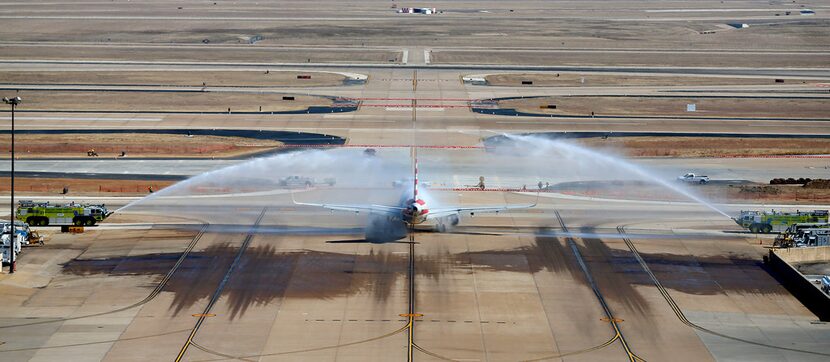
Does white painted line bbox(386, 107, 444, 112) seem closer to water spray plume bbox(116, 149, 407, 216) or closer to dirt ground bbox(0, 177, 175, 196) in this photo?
water spray plume bbox(116, 149, 407, 216)

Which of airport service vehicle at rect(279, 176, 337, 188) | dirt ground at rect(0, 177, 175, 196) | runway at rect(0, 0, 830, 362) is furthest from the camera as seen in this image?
airport service vehicle at rect(279, 176, 337, 188)

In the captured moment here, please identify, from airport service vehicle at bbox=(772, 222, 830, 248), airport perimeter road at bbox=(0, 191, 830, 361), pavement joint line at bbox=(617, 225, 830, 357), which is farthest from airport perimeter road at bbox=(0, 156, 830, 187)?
pavement joint line at bbox=(617, 225, 830, 357)

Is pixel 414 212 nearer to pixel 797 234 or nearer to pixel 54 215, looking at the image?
pixel 54 215

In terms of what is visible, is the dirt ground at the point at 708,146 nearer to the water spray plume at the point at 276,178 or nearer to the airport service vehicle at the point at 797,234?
the water spray plume at the point at 276,178

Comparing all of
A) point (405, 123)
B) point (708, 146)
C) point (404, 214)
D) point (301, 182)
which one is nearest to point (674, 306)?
point (404, 214)

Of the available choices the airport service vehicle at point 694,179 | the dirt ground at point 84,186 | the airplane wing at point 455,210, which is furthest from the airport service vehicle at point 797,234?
the dirt ground at point 84,186

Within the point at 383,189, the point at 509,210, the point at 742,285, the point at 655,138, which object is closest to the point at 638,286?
the point at 742,285
